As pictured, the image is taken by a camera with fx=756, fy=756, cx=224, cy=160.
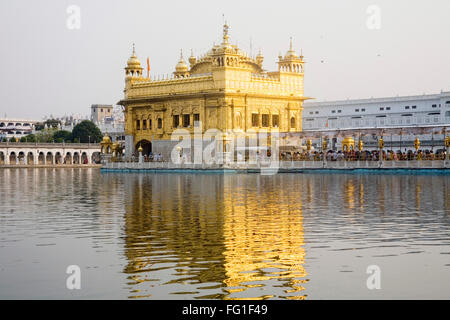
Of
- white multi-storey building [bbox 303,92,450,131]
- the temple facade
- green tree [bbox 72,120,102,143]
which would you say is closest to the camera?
the temple facade

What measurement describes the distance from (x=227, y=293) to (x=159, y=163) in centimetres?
5609

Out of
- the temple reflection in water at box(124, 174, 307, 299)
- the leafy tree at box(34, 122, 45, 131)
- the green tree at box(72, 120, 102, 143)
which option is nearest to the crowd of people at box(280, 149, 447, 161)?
the temple reflection in water at box(124, 174, 307, 299)

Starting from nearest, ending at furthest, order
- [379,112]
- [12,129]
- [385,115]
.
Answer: [385,115]
[379,112]
[12,129]

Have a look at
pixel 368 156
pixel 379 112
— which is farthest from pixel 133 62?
pixel 379 112

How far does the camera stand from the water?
10.9 metres

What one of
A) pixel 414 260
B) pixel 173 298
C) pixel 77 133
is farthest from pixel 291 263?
pixel 77 133

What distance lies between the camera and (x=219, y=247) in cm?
1441

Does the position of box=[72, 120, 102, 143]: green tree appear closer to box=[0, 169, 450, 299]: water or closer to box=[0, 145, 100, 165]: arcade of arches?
box=[0, 145, 100, 165]: arcade of arches

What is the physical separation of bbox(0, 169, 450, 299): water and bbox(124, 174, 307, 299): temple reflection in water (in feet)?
0.07

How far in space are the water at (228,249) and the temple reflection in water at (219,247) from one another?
0.07ft

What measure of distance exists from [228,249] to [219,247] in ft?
0.95

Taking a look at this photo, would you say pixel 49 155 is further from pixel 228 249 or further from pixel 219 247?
pixel 228 249

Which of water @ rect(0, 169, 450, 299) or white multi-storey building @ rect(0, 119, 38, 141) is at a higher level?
white multi-storey building @ rect(0, 119, 38, 141)
